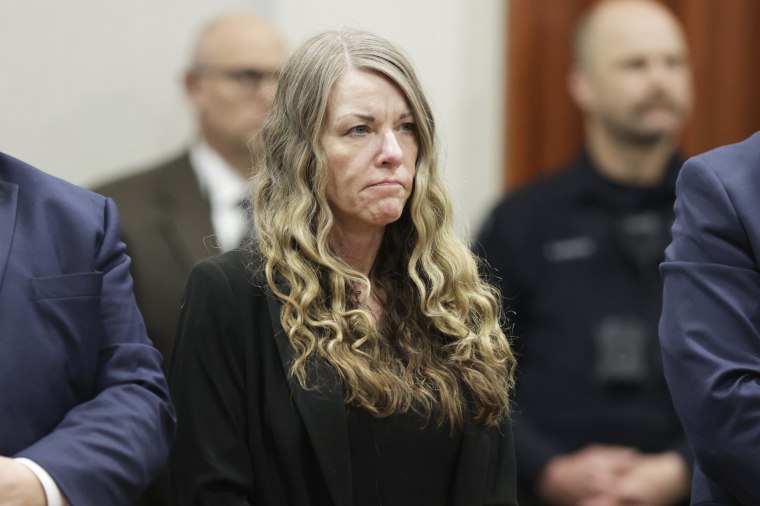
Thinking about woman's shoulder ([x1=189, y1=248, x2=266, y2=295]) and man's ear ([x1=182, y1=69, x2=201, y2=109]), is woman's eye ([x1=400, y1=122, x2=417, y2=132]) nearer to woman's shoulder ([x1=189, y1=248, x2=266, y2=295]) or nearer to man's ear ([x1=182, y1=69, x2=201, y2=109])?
woman's shoulder ([x1=189, y1=248, x2=266, y2=295])

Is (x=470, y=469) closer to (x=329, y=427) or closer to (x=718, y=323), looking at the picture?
(x=329, y=427)

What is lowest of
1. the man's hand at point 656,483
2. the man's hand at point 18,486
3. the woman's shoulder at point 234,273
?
the man's hand at point 656,483

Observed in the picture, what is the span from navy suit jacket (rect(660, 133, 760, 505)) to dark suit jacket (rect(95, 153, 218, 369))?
1415 mm

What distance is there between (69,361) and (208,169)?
192cm

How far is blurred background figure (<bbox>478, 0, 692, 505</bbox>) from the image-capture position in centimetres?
360

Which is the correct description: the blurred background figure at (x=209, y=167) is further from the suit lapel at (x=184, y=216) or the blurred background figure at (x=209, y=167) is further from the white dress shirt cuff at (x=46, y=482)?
the white dress shirt cuff at (x=46, y=482)

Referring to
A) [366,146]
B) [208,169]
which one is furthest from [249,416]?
[208,169]

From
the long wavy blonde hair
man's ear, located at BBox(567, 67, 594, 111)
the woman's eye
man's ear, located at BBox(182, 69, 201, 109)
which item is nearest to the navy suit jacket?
the long wavy blonde hair

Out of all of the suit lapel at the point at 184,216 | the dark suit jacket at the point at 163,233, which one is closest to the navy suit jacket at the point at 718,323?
the dark suit jacket at the point at 163,233

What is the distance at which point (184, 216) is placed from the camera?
3.84 metres

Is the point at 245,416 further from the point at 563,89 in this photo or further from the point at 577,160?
the point at 563,89

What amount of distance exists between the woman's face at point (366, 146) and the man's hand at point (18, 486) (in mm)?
707

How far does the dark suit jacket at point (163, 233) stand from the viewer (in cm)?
351

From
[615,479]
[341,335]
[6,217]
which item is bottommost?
[615,479]
